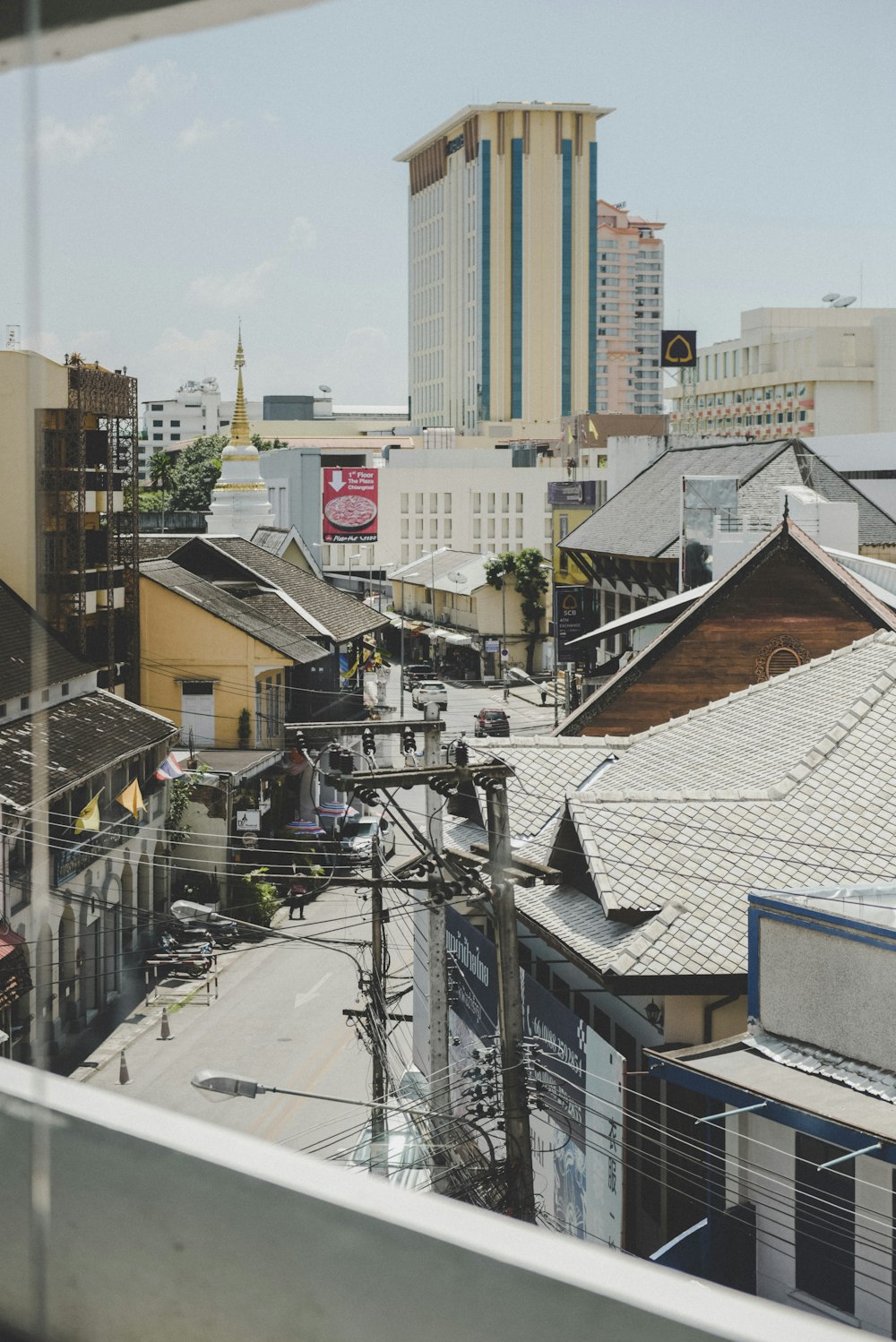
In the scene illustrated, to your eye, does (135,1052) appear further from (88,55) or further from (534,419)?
(534,419)

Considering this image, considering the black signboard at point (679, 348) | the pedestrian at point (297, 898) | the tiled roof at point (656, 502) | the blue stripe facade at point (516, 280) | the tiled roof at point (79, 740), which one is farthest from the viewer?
the blue stripe facade at point (516, 280)

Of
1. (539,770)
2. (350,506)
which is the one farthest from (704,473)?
(539,770)

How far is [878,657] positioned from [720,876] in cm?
454

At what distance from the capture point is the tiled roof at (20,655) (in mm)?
21969

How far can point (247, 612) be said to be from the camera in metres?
35.0

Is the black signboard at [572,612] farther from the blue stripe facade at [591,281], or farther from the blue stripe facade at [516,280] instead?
the blue stripe facade at [516,280]

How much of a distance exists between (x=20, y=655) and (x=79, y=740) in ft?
6.64

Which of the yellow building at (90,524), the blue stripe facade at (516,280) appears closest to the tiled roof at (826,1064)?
the yellow building at (90,524)

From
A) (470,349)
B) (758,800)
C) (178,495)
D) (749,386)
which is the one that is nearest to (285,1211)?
(758,800)

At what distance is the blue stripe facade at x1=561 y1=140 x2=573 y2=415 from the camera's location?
107 meters

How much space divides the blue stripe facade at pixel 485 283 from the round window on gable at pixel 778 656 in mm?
90159

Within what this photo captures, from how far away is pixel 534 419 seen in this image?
388 feet

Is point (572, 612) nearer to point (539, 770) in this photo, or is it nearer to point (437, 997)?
point (539, 770)

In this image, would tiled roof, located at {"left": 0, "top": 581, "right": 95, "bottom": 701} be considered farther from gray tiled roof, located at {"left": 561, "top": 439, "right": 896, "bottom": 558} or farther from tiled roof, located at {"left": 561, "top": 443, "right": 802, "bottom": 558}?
tiled roof, located at {"left": 561, "top": 443, "right": 802, "bottom": 558}
